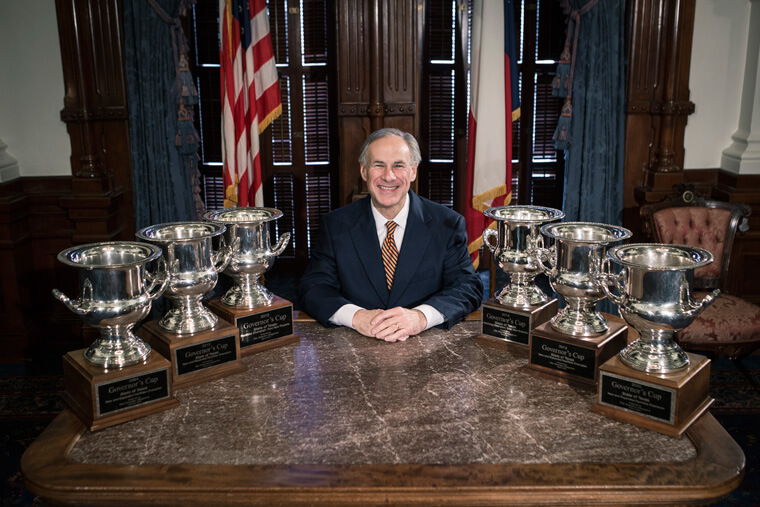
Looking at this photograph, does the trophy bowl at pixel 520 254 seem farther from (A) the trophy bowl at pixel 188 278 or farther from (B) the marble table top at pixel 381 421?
(A) the trophy bowl at pixel 188 278

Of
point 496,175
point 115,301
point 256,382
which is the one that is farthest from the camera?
point 496,175

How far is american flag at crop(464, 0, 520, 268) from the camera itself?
4801 mm

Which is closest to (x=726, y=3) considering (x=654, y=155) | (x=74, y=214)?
(x=654, y=155)

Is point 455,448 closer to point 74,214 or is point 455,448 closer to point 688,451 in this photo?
point 688,451

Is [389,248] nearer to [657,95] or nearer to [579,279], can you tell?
[579,279]

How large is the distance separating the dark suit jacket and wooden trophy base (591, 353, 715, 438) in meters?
0.96

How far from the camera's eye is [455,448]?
1.82 m

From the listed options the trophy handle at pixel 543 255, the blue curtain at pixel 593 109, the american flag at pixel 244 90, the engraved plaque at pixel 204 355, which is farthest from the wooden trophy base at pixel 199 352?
the blue curtain at pixel 593 109

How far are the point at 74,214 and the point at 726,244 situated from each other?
14.3ft

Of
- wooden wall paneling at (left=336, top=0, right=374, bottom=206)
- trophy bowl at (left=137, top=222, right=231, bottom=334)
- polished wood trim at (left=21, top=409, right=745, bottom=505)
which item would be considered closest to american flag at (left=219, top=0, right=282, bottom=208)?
wooden wall paneling at (left=336, top=0, right=374, bottom=206)

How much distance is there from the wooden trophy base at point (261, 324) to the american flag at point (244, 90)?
7.71 feet

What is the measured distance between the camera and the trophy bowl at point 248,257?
97.4 inches

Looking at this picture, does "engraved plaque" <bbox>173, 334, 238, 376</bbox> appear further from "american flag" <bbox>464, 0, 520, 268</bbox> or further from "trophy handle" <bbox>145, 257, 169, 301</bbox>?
"american flag" <bbox>464, 0, 520, 268</bbox>

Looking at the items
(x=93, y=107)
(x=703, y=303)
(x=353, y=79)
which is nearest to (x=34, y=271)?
(x=93, y=107)
